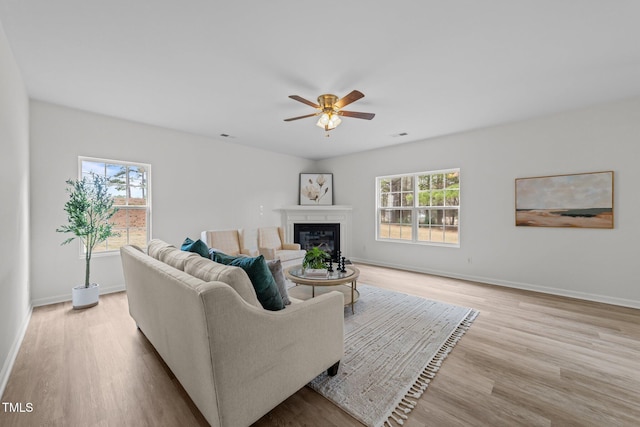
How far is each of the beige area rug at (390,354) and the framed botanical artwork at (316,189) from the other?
3496 millimetres

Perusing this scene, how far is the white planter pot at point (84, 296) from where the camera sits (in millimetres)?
3248

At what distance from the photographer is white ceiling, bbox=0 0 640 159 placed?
185 cm

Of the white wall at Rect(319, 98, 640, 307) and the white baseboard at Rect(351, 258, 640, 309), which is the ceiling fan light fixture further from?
the white baseboard at Rect(351, 258, 640, 309)

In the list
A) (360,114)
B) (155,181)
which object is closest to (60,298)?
(155,181)

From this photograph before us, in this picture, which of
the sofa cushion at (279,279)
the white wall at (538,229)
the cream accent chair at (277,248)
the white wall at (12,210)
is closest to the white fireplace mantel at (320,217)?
the cream accent chair at (277,248)

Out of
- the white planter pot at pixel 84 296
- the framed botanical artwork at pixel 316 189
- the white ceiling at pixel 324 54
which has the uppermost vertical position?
the white ceiling at pixel 324 54

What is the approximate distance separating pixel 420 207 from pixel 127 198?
5.32 meters

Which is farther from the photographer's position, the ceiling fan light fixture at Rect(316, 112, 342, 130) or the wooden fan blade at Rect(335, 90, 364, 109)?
the ceiling fan light fixture at Rect(316, 112, 342, 130)

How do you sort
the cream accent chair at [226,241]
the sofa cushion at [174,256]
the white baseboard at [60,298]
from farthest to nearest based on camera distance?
the cream accent chair at [226,241] < the white baseboard at [60,298] < the sofa cushion at [174,256]

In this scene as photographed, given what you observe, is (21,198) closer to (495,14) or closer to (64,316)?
(64,316)

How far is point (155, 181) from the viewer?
14.1 feet

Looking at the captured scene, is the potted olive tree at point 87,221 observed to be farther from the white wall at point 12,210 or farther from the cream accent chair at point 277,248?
the cream accent chair at point 277,248

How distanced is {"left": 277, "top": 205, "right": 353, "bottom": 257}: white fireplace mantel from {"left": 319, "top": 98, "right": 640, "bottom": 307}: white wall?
1.20 m

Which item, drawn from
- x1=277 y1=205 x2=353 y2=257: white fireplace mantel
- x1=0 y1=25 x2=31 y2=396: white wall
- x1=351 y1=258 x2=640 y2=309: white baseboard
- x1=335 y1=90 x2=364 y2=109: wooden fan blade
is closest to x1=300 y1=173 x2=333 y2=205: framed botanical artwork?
x1=277 y1=205 x2=353 y2=257: white fireplace mantel
